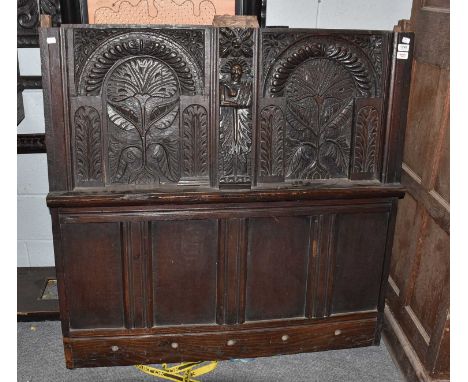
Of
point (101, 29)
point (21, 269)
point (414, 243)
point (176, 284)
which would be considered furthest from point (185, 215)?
point (21, 269)

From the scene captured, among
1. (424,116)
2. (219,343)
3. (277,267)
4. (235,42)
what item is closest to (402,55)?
(424,116)

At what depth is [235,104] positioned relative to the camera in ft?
6.35

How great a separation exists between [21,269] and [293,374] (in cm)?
152

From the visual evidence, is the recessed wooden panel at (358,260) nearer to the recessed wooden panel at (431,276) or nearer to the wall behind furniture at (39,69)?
the recessed wooden panel at (431,276)

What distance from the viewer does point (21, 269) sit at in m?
2.76

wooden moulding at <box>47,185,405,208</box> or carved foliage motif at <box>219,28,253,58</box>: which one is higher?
carved foliage motif at <box>219,28,253,58</box>

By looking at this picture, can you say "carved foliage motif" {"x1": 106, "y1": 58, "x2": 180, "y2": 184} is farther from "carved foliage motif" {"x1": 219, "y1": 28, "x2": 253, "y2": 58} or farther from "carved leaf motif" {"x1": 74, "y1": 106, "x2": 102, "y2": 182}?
"carved foliage motif" {"x1": 219, "y1": 28, "x2": 253, "y2": 58}

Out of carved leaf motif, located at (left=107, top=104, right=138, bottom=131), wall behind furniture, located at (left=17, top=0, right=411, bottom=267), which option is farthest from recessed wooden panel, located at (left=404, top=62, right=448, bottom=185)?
carved leaf motif, located at (left=107, top=104, right=138, bottom=131)

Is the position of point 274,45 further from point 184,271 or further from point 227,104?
point 184,271

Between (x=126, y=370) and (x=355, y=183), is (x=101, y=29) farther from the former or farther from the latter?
(x=126, y=370)

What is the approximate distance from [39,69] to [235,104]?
1.09 metres

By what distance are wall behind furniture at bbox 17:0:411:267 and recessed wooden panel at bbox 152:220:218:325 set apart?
897mm

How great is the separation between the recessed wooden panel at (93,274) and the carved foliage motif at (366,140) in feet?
3.24

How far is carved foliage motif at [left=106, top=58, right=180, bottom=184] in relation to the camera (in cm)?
191
